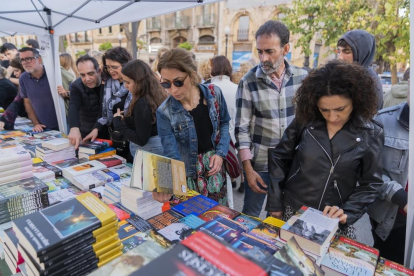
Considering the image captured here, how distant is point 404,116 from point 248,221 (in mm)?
1020

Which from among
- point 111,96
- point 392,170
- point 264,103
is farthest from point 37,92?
point 392,170

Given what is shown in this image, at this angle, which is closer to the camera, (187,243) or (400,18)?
(187,243)

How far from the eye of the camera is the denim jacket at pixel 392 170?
4.66 feet

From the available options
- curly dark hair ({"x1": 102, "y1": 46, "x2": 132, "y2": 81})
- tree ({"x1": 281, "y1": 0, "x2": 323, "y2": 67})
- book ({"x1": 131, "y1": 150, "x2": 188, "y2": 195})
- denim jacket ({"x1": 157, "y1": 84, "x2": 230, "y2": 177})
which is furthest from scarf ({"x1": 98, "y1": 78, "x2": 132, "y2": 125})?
tree ({"x1": 281, "y1": 0, "x2": 323, "y2": 67})

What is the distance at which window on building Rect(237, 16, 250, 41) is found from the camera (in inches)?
910

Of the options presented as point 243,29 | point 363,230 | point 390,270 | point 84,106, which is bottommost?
point 363,230

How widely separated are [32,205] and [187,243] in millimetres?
1162

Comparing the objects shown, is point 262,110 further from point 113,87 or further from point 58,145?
point 58,145

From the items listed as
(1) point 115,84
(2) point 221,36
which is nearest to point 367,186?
(1) point 115,84

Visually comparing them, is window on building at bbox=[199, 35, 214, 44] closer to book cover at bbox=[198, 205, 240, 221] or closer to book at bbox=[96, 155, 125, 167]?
book at bbox=[96, 155, 125, 167]

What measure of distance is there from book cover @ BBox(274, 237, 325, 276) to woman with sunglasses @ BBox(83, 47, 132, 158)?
2.04 metres

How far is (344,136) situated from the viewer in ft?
4.41

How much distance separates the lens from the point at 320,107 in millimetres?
1362

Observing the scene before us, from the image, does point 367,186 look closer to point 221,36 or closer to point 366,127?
point 366,127
